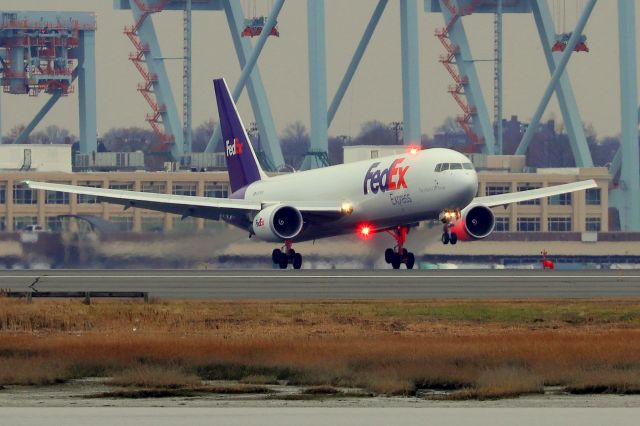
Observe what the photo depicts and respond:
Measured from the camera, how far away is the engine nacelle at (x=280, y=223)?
6888cm

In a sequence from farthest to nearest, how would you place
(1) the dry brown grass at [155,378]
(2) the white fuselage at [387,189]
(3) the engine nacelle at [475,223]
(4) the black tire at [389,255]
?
(4) the black tire at [389,255]
(3) the engine nacelle at [475,223]
(2) the white fuselage at [387,189]
(1) the dry brown grass at [155,378]

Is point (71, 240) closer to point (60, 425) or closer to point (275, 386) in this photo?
point (275, 386)

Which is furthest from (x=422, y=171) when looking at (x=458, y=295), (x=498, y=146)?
(x=498, y=146)

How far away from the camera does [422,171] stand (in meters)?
64.2

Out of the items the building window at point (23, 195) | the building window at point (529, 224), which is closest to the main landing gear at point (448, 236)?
the building window at point (23, 195)

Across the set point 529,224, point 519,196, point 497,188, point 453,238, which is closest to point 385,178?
point 453,238

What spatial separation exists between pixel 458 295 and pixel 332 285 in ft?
19.2

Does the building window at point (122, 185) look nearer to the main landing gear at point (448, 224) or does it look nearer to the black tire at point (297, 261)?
the black tire at point (297, 261)

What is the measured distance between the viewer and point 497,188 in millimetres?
138250

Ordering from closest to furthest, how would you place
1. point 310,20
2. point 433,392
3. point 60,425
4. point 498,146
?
point 60,425 < point 433,392 < point 310,20 < point 498,146

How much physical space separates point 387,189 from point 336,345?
102 ft

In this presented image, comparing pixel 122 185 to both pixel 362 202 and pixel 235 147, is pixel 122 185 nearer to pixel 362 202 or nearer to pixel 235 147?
pixel 235 147

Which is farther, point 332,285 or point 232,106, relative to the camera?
point 232,106

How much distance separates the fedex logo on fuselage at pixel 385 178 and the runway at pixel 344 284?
10.8ft
